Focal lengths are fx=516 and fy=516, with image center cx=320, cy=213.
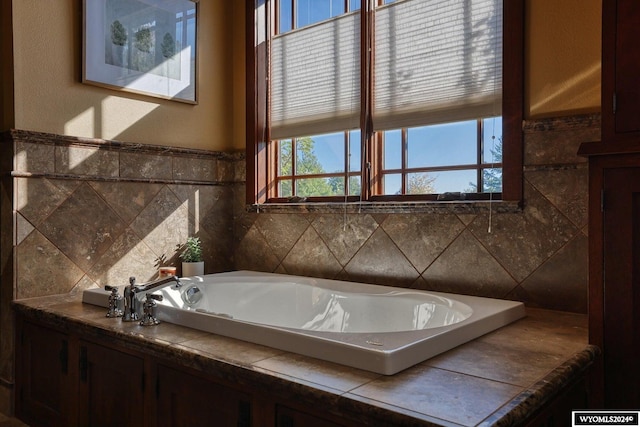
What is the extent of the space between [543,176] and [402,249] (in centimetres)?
78

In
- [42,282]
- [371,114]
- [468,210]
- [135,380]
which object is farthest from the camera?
[371,114]

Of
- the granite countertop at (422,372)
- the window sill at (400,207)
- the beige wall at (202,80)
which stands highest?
the beige wall at (202,80)

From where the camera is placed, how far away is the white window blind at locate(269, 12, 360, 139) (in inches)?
116

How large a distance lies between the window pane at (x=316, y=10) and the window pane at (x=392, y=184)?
1.01 meters

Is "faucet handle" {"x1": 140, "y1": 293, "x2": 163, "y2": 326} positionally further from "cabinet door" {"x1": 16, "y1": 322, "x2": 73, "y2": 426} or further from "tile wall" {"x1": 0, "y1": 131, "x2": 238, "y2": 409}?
"tile wall" {"x1": 0, "y1": 131, "x2": 238, "y2": 409}

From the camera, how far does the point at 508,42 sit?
92.4 inches

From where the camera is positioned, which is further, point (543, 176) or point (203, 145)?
point (203, 145)

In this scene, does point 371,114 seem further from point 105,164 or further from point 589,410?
point 589,410

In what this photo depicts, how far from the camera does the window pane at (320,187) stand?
3.10 m

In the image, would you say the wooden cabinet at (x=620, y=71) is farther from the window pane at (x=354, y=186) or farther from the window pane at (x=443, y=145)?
the window pane at (x=354, y=186)

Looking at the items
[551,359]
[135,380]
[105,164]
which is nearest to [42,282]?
[105,164]

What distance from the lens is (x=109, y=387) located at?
1.99 metres

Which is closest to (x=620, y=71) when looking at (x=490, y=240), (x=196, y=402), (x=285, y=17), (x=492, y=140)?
(x=492, y=140)

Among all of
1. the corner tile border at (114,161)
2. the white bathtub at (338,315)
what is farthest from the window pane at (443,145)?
the corner tile border at (114,161)
